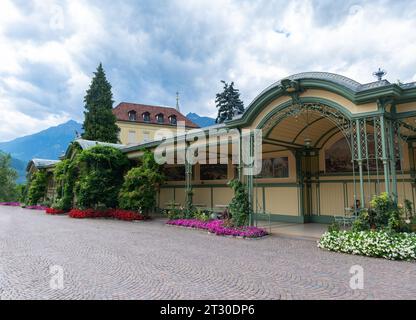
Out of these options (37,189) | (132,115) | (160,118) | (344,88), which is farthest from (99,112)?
(344,88)

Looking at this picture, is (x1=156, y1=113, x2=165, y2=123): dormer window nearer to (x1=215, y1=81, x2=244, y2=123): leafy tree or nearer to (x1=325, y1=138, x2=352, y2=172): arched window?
(x1=215, y1=81, x2=244, y2=123): leafy tree

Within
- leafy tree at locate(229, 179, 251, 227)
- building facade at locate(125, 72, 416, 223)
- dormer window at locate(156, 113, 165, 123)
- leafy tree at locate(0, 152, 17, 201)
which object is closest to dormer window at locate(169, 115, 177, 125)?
dormer window at locate(156, 113, 165, 123)

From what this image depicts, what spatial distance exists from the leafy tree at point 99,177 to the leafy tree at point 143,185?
218 centimetres

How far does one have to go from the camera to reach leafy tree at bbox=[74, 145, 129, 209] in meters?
16.9

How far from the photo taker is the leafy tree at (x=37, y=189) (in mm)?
26922

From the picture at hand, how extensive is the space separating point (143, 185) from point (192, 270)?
9858 millimetres

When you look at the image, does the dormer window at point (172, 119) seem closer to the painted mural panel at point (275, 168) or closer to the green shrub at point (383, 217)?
the painted mural panel at point (275, 168)

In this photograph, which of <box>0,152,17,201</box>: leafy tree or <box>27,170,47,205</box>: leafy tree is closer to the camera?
<box>27,170,47,205</box>: leafy tree

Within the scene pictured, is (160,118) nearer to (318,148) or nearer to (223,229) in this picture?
(318,148)

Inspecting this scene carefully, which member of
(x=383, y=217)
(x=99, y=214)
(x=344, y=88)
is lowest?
(x=99, y=214)

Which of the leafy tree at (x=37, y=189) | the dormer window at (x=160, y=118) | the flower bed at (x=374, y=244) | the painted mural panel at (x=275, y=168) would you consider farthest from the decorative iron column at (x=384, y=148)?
the dormer window at (x=160, y=118)

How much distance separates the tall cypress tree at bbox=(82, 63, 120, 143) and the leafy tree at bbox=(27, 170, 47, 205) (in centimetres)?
655

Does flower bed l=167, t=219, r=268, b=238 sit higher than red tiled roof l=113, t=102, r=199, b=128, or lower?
lower

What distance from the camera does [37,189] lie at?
89.3 feet
